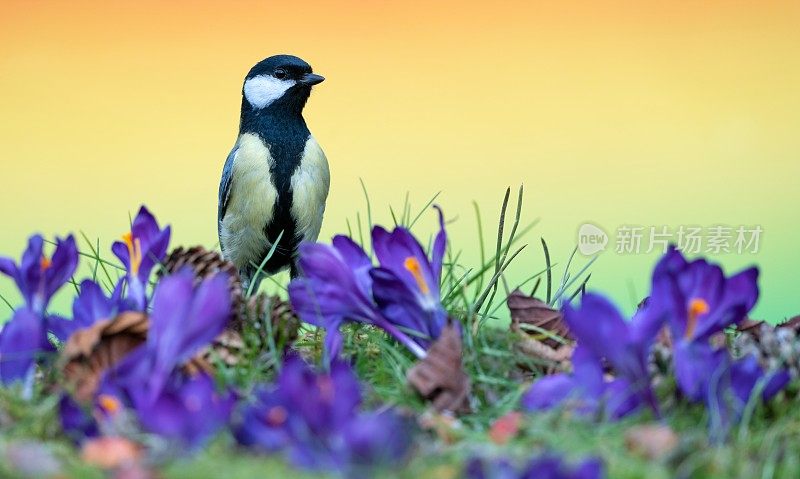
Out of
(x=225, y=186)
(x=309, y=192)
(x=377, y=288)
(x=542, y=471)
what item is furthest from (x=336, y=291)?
(x=225, y=186)

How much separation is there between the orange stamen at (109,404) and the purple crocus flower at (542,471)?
19.6 inches

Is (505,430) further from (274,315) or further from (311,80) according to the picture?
(311,80)

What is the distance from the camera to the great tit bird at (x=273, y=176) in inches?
140

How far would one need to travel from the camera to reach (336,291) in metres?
1.63

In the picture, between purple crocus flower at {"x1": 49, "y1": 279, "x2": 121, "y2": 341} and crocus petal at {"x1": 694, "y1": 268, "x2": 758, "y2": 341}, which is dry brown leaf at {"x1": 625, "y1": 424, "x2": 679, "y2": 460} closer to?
crocus petal at {"x1": 694, "y1": 268, "x2": 758, "y2": 341}

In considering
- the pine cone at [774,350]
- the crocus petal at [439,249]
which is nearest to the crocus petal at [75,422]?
the crocus petal at [439,249]

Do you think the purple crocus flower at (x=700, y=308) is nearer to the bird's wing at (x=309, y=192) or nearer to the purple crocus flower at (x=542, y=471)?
the purple crocus flower at (x=542, y=471)

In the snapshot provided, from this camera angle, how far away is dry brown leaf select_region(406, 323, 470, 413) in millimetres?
1545

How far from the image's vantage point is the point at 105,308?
5.66ft

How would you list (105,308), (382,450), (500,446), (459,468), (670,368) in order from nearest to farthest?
(382,450)
(459,468)
(500,446)
(670,368)
(105,308)

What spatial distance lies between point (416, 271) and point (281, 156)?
2036 millimetres

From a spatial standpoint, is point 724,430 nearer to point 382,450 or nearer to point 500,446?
point 500,446

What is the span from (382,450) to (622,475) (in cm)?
31

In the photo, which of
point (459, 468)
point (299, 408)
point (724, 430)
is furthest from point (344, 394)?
point (724, 430)
